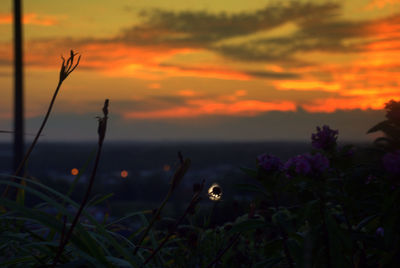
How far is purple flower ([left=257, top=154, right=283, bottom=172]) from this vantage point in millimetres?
2230

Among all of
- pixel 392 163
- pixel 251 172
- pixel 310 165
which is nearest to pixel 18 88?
pixel 251 172

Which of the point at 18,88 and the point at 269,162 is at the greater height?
the point at 18,88

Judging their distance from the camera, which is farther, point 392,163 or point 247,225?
point 247,225

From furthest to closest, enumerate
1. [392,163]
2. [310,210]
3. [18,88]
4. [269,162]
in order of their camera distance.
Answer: [18,88], [269,162], [310,210], [392,163]

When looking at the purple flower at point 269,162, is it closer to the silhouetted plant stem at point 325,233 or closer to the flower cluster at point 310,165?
the flower cluster at point 310,165

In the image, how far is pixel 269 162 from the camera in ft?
7.32

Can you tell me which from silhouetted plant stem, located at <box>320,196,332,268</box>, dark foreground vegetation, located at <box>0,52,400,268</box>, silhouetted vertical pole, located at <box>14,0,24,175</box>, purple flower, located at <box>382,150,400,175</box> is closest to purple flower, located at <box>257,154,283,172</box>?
dark foreground vegetation, located at <box>0,52,400,268</box>

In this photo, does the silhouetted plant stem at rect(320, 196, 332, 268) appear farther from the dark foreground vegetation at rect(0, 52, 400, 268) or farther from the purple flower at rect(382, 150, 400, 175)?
the purple flower at rect(382, 150, 400, 175)

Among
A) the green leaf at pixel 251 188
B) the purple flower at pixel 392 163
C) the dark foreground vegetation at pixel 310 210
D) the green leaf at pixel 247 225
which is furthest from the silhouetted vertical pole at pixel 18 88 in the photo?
the purple flower at pixel 392 163

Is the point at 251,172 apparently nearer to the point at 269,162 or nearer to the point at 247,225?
the point at 269,162

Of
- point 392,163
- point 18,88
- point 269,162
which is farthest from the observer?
point 18,88

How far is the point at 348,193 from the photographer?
240 cm

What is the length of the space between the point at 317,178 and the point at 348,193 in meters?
0.38

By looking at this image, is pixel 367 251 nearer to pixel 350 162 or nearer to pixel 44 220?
Result: pixel 350 162
